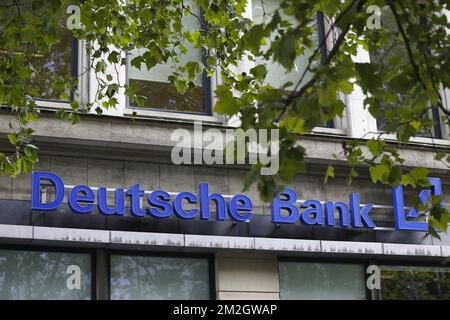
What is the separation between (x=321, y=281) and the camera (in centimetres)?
1869

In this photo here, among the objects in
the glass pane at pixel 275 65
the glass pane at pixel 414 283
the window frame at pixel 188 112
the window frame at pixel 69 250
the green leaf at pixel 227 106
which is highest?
the glass pane at pixel 275 65

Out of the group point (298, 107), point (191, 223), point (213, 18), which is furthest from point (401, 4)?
point (191, 223)

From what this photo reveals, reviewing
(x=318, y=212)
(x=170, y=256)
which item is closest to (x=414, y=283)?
(x=318, y=212)

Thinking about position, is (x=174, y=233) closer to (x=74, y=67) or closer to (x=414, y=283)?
(x=74, y=67)

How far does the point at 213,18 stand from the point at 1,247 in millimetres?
4884

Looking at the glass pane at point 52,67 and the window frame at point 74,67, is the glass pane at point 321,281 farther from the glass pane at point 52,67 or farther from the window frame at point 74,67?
the glass pane at point 52,67

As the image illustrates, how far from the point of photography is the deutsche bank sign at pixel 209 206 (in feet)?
54.7

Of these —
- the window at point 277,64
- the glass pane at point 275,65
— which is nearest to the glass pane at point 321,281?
the window at point 277,64

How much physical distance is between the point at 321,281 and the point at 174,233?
9.48 feet

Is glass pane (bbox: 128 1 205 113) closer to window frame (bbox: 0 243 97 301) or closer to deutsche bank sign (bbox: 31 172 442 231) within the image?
deutsche bank sign (bbox: 31 172 442 231)

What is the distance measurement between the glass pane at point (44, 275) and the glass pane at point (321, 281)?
3426 millimetres

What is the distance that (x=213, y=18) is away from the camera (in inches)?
592

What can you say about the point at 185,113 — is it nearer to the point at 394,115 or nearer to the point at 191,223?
the point at 191,223
